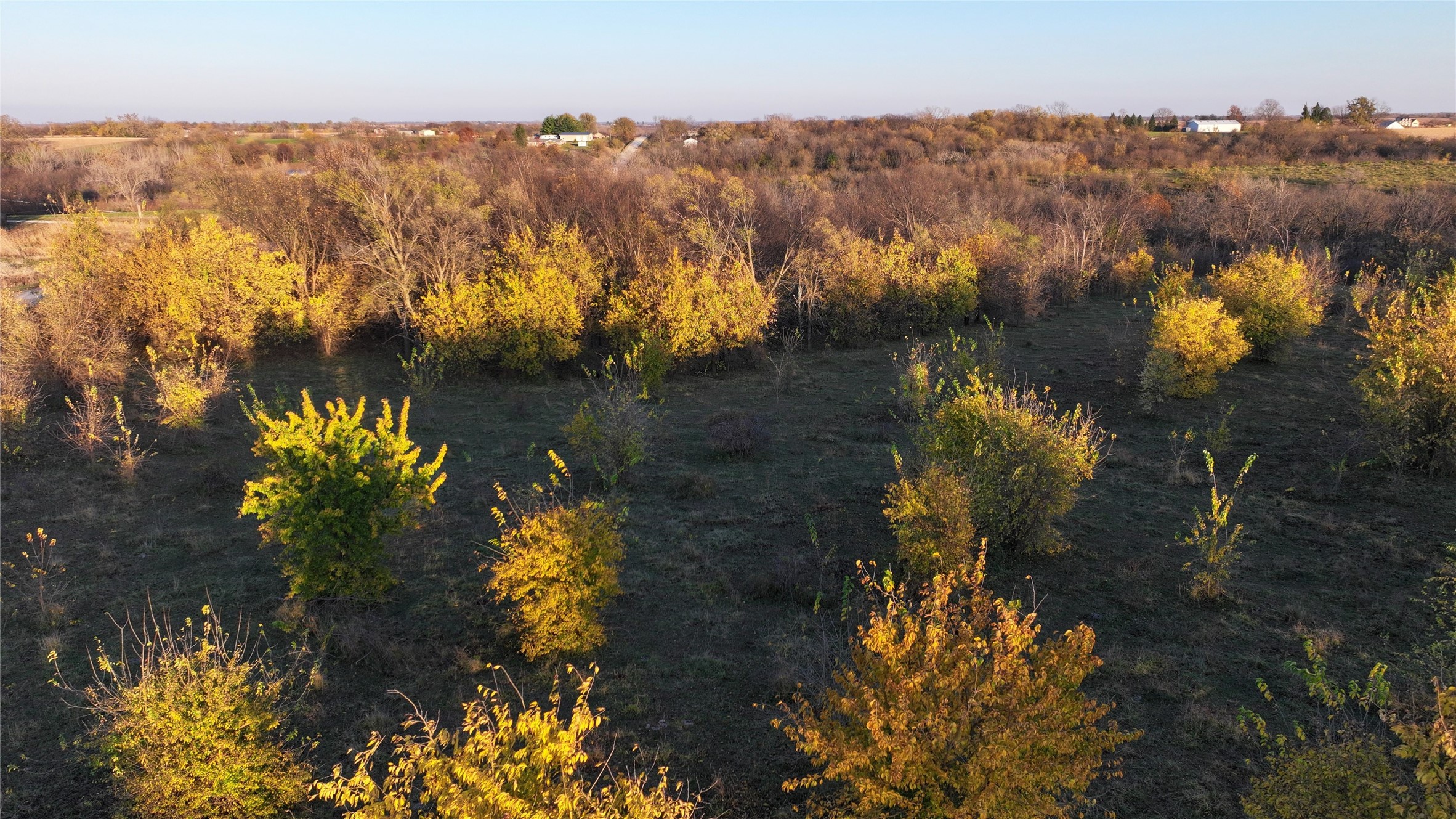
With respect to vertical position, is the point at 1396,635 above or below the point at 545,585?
below

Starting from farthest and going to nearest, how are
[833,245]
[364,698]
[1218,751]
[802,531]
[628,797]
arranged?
[833,245] → [802,531] → [364,698] → [1218,751] → [628,797]

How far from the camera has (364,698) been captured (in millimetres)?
7574

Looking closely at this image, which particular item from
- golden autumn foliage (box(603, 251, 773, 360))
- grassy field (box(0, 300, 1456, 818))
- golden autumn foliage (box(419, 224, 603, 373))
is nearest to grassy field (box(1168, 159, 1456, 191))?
golden autumn foliage (box(603, 251, 773, 360))

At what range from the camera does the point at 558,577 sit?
7.84m

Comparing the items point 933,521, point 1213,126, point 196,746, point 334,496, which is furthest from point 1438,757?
point 1213,126

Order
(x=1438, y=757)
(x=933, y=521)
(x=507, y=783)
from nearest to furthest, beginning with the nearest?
(x=1438, y=757)
(x=507, y=783)
(x=933, y=521)

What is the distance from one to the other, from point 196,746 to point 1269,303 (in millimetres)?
23022

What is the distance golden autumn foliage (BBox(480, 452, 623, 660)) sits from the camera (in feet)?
25.4

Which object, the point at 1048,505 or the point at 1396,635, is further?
the point at 1048,505

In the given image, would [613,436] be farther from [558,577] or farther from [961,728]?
[961,728]

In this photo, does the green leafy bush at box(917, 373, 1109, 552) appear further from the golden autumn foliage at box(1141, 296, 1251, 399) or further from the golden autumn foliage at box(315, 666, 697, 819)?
the golden autumn foliage at box(1141, 296, 1251, 399)

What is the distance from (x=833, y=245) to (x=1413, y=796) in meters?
21.5

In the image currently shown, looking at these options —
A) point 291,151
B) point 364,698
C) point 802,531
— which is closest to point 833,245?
point 802,531

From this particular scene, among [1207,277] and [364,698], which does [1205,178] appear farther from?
[364,698]
